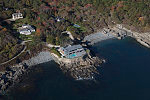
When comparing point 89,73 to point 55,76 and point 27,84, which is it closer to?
point 55,76

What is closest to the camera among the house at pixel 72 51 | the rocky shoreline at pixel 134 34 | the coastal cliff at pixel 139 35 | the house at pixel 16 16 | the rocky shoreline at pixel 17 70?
the rocky shoreline at pixel 17 70

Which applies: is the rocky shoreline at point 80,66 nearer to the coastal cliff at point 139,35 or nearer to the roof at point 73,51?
the roof at point 73,51

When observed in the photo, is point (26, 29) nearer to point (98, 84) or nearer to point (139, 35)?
point (98, 84)

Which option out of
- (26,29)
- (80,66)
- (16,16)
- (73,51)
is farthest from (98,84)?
(16,16)

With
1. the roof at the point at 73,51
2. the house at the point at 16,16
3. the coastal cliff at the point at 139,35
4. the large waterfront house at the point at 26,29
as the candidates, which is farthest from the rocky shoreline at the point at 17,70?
the coastal cliff at the point at 139,35

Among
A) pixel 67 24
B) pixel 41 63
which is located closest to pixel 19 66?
pixel 41 63

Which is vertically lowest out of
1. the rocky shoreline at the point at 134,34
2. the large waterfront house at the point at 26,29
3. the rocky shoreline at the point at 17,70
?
the rocky shoreline at the point at 17,70
